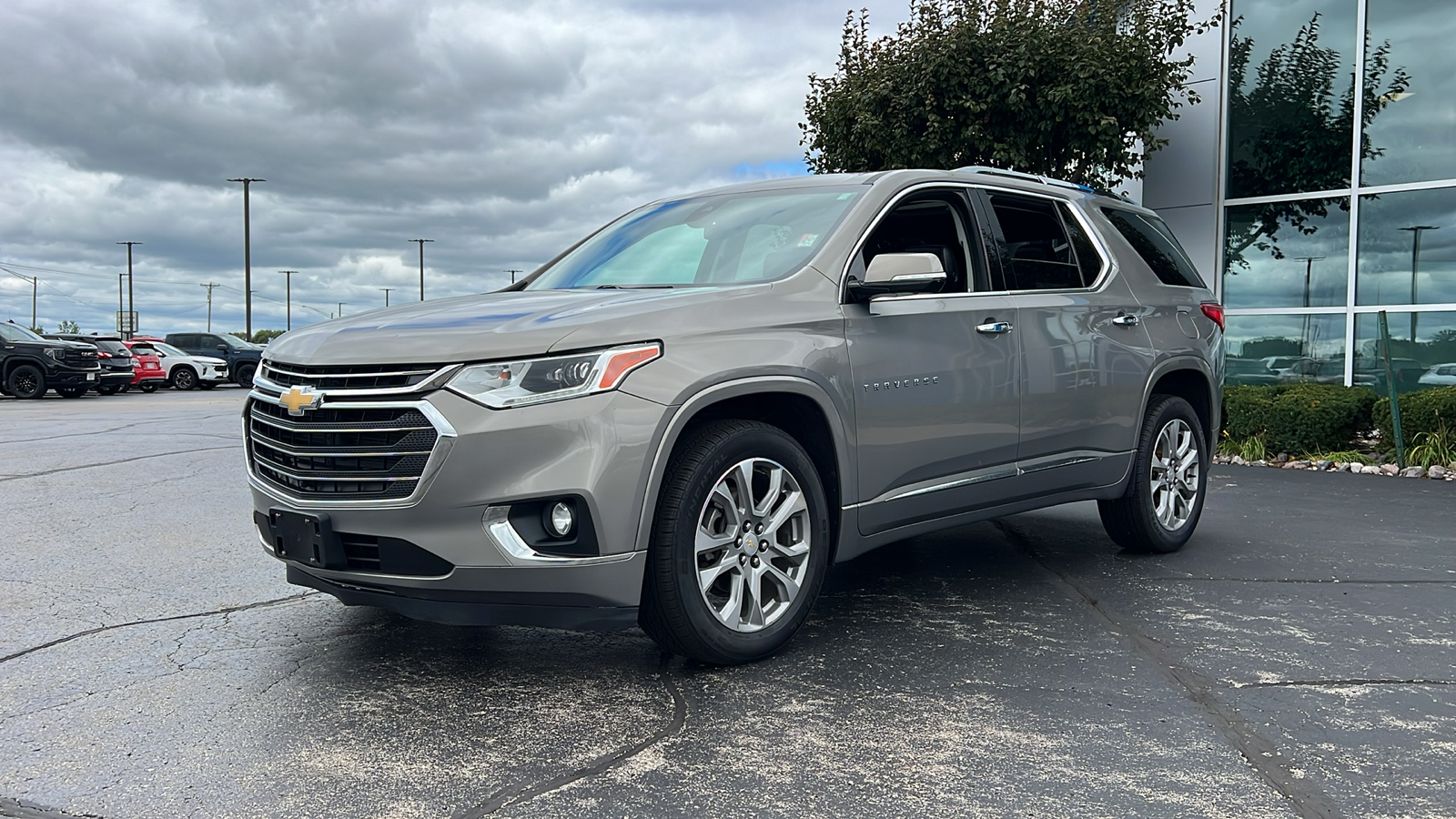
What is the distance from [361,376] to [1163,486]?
4280 millimetres

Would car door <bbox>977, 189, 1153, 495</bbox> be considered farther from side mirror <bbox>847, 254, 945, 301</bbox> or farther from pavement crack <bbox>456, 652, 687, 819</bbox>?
pavement crack <bbox>456, 652, 687, 819</bbox>

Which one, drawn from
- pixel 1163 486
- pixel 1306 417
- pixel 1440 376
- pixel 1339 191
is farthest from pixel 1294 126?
pixel 1163 486

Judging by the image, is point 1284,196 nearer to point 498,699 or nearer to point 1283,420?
point 1283,420

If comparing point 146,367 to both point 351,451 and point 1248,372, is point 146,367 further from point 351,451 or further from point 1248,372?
point 351,451

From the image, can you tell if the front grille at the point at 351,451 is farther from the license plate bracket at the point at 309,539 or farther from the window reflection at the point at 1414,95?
A: the window reflection at the point at 1414,95

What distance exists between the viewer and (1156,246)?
249 inches

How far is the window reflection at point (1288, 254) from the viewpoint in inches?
554

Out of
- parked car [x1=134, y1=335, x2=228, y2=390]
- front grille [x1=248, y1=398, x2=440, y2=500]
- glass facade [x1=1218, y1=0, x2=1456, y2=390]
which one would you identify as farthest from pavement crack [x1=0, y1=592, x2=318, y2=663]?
parked car [x1=134, y1=335, x2=228, y2=390]

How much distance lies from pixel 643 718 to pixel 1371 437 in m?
10.0

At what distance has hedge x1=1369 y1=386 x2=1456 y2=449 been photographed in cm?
1020

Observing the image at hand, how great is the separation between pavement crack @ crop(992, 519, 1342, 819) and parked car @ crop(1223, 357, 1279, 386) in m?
10.4

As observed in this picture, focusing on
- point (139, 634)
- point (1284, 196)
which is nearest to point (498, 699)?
point (139, 634)

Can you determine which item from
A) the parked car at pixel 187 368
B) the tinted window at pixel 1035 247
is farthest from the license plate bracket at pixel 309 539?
the parked car at pixel 187 368

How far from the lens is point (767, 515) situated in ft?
13.2
